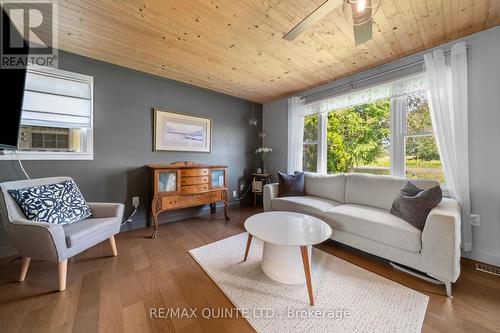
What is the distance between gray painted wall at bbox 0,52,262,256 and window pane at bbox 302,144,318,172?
191 centimetres

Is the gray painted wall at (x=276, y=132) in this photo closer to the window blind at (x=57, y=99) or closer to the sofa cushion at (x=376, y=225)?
the sofa cushion at (x=376, y=225)

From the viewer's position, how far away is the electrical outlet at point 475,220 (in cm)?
189

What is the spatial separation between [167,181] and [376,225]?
2.58 metres

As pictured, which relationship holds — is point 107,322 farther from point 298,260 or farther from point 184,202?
point 184,202

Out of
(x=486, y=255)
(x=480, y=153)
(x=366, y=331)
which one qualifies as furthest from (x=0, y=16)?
→ (x=486, y=255)

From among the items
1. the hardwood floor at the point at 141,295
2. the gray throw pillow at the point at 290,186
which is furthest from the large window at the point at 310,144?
the hardwood floor at the point at 141,295

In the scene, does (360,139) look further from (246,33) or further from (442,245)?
(246,33)

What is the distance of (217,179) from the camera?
3170 mm

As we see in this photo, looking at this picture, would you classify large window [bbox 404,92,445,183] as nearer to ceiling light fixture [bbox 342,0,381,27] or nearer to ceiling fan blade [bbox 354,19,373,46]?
ceiling fan blade [bbox 354,19,373,46]

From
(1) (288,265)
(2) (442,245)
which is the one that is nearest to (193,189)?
(1) (288,265)

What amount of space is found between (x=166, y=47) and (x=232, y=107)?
1813 mm

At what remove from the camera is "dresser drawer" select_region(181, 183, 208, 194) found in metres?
2.75

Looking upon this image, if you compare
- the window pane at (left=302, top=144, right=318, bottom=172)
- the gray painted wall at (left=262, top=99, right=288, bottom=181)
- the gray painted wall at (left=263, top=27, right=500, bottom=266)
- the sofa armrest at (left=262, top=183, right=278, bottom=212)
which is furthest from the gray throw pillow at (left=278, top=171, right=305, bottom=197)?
the gray painted wall at (left=263, top=27, right=500, bottom=266)

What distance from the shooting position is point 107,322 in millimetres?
1182
